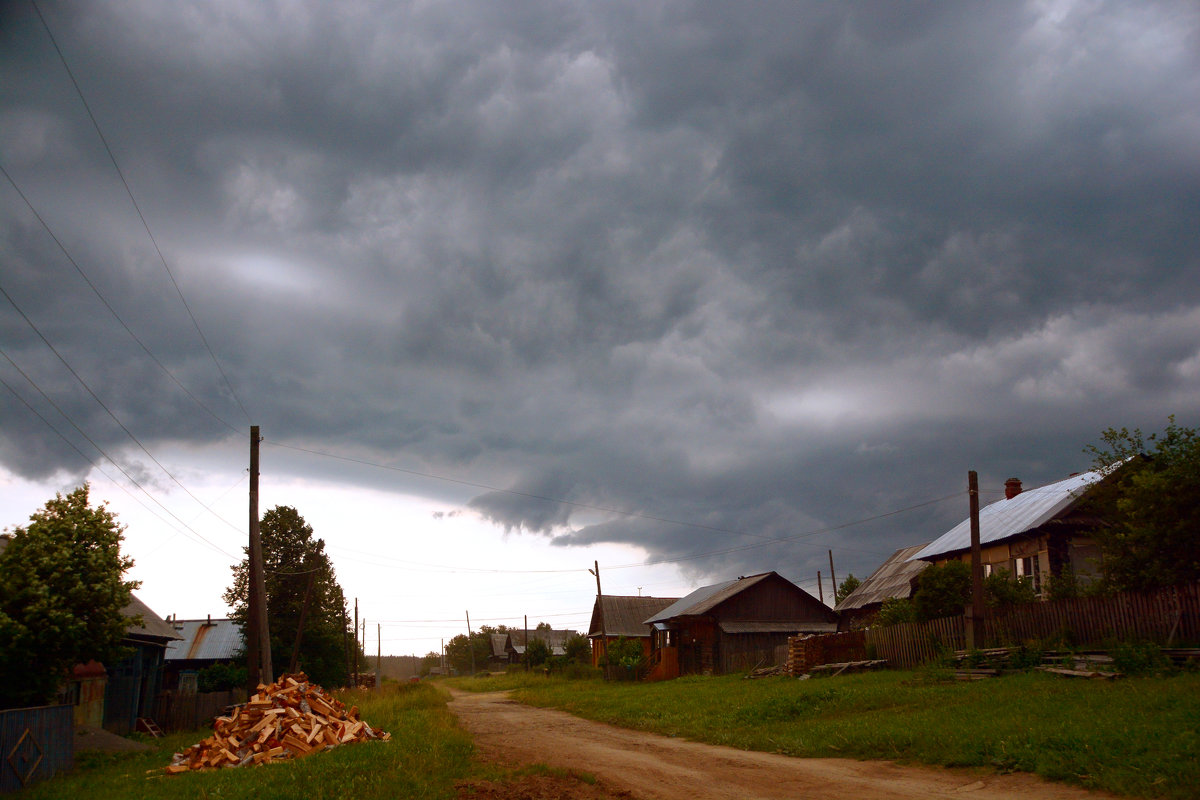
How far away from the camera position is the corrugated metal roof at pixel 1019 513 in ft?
95.0

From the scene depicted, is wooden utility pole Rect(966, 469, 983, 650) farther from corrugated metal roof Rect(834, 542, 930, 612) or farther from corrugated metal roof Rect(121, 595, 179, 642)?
corrugated metal roof Rect(121, 595, 179, 642)

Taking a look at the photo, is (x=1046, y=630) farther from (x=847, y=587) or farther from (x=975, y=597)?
(x=847, y=587)

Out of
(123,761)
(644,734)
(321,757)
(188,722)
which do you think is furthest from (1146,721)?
(188,722)

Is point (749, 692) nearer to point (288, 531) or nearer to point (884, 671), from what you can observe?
point (884, 671)

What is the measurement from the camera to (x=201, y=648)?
5062cm

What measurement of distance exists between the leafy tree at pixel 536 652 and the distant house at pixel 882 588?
34.3 meters

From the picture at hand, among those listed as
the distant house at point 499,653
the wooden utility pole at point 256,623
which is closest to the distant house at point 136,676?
the wooden utility pole at point 256,623

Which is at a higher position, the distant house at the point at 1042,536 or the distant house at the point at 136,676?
the distant house at the point at 1042,536

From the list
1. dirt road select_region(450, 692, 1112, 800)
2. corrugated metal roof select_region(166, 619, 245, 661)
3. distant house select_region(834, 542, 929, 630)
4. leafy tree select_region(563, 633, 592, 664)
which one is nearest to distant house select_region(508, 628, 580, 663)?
leafy tree select_region(563, 633, 592, 664)

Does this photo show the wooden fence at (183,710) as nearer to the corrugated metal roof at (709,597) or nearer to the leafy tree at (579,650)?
the corrugated metal roof at (709,597)

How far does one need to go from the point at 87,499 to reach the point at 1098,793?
23.2m

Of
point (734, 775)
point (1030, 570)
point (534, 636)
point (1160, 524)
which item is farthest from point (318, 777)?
point (534, 636)

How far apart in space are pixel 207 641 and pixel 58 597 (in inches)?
1427

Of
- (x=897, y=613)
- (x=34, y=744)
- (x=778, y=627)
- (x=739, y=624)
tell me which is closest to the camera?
(x=34, y=744)
